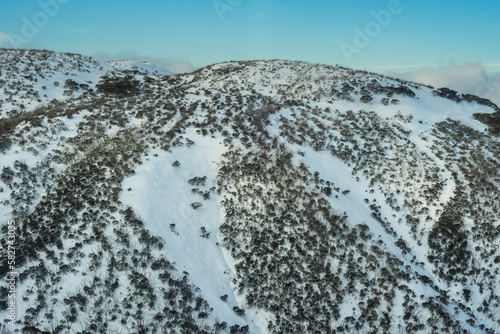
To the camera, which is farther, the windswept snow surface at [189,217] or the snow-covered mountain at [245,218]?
the windswept snow surface at [189,217]

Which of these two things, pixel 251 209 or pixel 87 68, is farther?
pixel 87 68

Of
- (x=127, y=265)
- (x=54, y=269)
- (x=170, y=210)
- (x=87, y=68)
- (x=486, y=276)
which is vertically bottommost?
(x=486, y=276)

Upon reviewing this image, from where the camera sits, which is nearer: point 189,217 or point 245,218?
point 189,217

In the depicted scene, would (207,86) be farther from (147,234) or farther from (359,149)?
(147,234)

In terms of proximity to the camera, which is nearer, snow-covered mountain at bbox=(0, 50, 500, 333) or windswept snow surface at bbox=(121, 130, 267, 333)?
snow-covered mountain at bbox=(0, 50, 500, 333)

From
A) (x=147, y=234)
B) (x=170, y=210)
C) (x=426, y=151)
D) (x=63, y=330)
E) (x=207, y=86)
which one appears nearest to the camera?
(x=63, y=330)

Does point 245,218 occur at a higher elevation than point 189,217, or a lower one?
lower

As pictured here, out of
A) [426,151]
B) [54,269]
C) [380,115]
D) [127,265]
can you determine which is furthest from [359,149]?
[54,269]

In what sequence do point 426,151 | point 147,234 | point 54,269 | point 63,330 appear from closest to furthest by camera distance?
point 63,330
point 54,269
point 147,234
point 426,151
